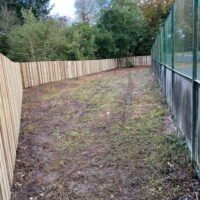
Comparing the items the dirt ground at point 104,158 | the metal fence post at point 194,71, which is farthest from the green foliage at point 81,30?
the metal fence post at point 194,71

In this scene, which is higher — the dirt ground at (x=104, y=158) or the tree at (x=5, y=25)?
the tree at (x=5, y=25)

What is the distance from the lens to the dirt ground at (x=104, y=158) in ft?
7.16

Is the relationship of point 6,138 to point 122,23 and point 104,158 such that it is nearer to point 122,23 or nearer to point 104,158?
point 104,158

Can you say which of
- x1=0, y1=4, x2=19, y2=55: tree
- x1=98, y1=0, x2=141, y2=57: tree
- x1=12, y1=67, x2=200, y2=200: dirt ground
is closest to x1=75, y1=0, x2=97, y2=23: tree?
x1=98, y1=0, x2=141, y2=57: tree

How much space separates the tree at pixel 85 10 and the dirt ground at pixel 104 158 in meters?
23.2

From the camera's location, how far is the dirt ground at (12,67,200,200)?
2.18 m

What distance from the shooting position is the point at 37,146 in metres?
3.41

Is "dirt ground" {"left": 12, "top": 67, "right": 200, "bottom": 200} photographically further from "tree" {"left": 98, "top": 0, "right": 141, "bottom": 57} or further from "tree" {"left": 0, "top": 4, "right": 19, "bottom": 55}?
"tree" {"left": 98, "top": 0, "right": 141, "bottom": 57}

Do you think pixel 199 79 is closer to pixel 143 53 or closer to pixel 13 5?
pixel 13 5

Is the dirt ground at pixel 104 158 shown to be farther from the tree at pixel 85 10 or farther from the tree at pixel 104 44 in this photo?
the tree at pixel 85 10

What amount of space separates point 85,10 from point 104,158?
2620cm

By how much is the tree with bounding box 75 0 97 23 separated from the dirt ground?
2325cm

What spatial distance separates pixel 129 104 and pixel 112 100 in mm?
793

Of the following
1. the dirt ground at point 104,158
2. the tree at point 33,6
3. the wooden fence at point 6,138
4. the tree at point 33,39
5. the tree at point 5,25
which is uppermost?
the tree at point 33,6
